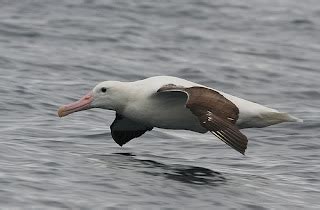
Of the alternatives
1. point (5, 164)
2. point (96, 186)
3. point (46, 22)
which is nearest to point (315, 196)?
point (96, 186)

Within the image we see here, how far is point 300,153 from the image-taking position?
46.5 feet

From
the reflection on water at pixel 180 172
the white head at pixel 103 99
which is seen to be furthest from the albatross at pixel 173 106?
the reflection on water at pixel 180 172

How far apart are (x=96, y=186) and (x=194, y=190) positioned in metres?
1.04

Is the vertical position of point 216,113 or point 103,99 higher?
point 216,113

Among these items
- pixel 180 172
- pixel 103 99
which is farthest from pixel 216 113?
pixel 103 99

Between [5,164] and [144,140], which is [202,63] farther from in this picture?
[5,164]

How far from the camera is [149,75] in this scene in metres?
20.2

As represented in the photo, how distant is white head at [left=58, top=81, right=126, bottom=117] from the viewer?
13.1 meters

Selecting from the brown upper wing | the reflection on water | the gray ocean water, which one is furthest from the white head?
the brown upper wing

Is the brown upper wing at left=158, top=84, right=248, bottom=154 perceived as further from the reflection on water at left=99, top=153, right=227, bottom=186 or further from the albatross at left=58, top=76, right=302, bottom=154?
the reflection on water at left=99, top=153, right=227, bottom=186

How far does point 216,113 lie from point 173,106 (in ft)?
3.22

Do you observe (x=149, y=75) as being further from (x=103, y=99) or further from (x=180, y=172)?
(x=180, y=172)

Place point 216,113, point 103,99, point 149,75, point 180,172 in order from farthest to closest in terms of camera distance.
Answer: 1. point 149,75
2. point 103,99
3. point 180,172
4. point 216,113

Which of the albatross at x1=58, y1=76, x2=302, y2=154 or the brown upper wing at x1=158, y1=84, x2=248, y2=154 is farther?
the albatross at x1=58, y1=76, x2=302, y2=154
